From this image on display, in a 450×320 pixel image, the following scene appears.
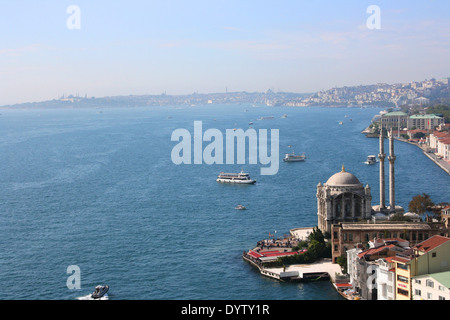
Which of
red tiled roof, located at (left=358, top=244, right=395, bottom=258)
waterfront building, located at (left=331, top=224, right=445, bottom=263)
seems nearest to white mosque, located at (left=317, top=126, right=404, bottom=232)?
waterfront building, located at (left=331, top=224, right=445, bottom=263)

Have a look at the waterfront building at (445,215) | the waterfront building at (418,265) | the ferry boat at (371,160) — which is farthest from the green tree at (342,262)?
the ferry boat at (371,160)

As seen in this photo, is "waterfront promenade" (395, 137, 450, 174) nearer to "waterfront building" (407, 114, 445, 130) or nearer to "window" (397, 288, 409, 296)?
"waterfront building" (407, 114, 445, 130)

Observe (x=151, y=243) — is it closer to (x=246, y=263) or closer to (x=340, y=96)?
(x=246, y=263)

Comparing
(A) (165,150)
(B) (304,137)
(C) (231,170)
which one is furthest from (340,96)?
(C) (231,170)

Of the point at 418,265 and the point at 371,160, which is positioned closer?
the point at 418,265

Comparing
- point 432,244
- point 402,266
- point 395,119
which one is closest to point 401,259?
point 402,266

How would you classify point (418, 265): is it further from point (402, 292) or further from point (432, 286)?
point (432, 286)
